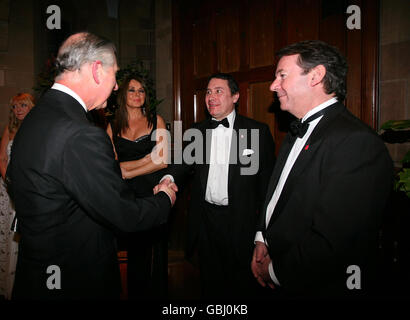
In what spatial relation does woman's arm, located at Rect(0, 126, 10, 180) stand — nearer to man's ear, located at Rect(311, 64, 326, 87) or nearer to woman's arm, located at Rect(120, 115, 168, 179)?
woman's arm, located at Rect(120, 115, 168, 179)

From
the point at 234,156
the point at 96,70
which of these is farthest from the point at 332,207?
the point at 234,156

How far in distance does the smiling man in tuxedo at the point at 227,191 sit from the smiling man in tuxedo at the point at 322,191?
79 cm

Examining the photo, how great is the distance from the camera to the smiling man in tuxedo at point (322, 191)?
1.29 m

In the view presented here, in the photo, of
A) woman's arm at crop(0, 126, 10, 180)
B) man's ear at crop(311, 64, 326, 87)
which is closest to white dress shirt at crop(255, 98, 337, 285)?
Answer: man's ear at crop(311, 64, 326, 87)

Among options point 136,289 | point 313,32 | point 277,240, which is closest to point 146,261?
point 136,289

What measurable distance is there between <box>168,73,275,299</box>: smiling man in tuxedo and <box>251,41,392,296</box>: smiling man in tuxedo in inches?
31.0

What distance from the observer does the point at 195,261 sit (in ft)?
12.9

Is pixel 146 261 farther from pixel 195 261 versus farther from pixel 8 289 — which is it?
pixel 8 289

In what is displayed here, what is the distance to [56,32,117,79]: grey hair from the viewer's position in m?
1.41

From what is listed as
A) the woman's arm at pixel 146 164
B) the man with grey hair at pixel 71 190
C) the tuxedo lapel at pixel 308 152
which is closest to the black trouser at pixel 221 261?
the woman's arm at pixel 146 164

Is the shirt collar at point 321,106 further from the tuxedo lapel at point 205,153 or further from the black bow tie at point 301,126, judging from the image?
the tuxedo lapel at point 205,153
